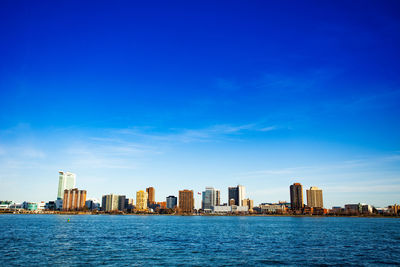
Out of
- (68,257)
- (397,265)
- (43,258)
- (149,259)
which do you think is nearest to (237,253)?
(149,259)

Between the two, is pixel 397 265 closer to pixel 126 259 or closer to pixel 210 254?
pixel 210 254

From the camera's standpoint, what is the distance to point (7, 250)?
177 ft

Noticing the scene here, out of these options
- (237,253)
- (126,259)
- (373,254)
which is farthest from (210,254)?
(373,254)

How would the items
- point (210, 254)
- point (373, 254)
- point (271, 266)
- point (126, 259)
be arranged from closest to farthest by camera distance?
point (271, 266) < point (126, 259) < point (210, 254) < point (373, 254)

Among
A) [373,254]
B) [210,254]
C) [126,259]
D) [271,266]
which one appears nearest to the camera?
[271,266]

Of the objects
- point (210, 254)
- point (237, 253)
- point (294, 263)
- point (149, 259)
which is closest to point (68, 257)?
point (149, 259)

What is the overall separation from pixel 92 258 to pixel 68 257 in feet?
14.1

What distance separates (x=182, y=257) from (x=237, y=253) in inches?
450

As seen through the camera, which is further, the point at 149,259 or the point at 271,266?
the point at 149,259

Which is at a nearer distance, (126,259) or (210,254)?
(126,259)

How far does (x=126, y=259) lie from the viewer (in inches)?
1841

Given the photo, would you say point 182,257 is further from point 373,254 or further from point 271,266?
point 373,254

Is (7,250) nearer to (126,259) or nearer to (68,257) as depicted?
(68,257)

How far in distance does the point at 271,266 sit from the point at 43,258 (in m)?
36.3
